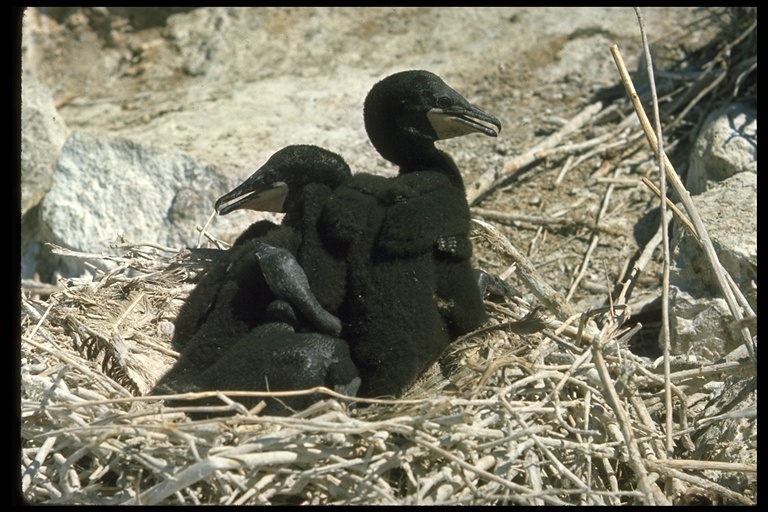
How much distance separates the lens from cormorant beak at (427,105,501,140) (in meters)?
4.43

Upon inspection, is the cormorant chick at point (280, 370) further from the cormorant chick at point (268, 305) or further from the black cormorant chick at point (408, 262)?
the black cormorant chick at point (408, 262)

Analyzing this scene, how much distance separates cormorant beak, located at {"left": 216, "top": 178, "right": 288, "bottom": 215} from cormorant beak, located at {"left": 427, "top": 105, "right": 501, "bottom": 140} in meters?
0.75

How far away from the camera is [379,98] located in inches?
179

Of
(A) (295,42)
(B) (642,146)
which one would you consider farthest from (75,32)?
(B) (642,146)

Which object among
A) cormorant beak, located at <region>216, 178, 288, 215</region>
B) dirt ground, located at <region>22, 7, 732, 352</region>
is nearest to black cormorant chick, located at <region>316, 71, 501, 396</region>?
cormorant beak, located at <region>216, 178, 288, 215</region>

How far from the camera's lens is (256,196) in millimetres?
4570

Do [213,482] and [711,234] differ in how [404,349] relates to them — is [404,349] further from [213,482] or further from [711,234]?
[711,234]

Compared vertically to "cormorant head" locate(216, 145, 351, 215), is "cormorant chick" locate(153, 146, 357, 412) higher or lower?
lower

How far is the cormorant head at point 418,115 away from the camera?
175 inches

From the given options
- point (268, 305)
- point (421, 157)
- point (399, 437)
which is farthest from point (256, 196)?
point (399, 437)

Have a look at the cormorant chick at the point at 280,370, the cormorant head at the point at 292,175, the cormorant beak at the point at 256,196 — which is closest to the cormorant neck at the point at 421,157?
the cormorant head at the point at 292,175

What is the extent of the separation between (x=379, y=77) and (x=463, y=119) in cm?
330

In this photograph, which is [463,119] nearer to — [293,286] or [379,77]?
[293,286]

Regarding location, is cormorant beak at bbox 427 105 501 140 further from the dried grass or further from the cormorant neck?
the dried grass
